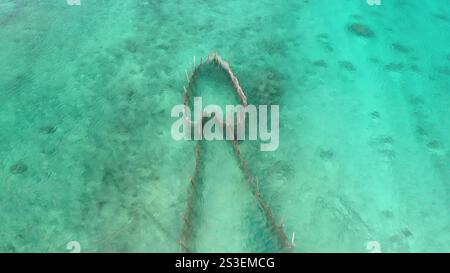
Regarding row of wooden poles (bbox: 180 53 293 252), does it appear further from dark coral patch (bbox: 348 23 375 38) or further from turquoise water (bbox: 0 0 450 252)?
dark coral patch (bbox: 348 23 375 38)

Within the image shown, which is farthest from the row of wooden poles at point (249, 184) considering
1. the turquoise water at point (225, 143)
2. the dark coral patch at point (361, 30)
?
the dark coral patch at point (361, 30)

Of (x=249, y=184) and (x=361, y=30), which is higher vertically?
(x=361, y=30)

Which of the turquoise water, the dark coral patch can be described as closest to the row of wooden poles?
the turquoise water

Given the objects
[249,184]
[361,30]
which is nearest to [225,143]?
[249,184]

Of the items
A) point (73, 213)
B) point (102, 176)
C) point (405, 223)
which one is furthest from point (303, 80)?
point (73, 213)

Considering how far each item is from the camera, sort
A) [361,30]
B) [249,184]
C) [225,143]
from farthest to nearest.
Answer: [361,30] < [225,143] < [249,184]

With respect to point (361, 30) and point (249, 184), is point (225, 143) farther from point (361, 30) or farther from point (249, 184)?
point (361, 30)

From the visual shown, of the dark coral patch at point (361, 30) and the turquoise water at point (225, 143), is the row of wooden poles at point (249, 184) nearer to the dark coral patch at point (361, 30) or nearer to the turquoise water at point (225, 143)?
the turquoise water at point (225, 143)

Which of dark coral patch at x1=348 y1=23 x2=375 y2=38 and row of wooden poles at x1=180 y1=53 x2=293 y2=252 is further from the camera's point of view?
dark coral patch at x1=348 y1=23 x2=375 y2=38
